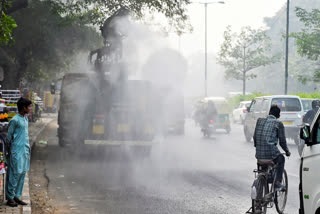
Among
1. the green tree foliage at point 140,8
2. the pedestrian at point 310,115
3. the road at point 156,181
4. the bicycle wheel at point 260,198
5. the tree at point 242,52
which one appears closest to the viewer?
the bicycle wheel at point 260,198

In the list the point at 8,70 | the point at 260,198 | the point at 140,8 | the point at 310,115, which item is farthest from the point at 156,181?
the point at 8,70

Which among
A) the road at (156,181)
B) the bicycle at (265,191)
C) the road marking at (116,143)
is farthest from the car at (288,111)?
the bicycle at (265,191)

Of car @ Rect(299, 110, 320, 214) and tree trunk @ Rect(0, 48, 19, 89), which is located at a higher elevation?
tree trunk @ Rect(0, 48, 19, 89)

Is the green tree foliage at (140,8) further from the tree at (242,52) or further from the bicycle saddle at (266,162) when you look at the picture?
the tree at (242,52)

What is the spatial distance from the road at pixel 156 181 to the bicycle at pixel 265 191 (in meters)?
0.39

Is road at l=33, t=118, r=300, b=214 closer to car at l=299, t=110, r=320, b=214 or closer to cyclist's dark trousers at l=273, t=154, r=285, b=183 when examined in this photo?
cyclist's dark trousers at l=273, t=154, r=285, b=183

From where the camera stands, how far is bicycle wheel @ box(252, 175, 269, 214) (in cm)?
798

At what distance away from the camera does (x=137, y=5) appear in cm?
2194

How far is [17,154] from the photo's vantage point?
8.69 meters

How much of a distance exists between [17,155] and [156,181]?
4.14 m

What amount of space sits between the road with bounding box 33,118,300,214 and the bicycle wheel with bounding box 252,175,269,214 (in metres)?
0.61

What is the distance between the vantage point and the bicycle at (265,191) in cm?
798

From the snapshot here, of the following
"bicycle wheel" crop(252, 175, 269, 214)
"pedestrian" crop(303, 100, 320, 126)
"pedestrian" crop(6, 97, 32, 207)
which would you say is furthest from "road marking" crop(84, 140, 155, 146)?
"bicycle wheel" crop(252, 175, 269, 214)

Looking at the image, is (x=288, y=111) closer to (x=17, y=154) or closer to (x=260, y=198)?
(x=260, y=198)
